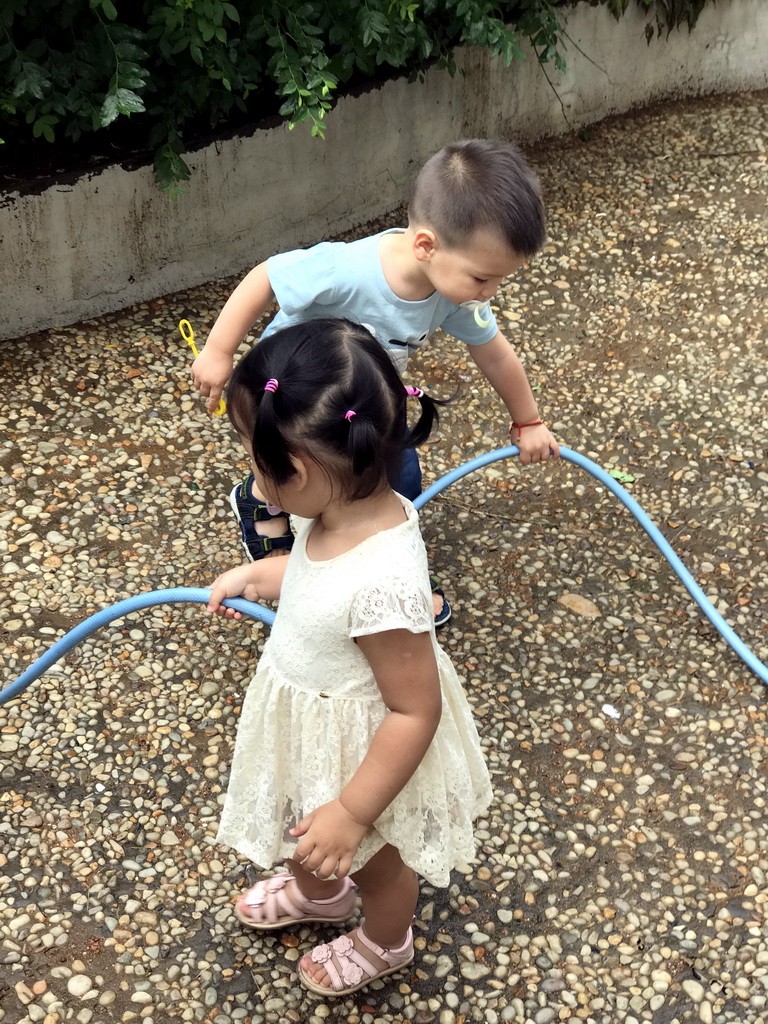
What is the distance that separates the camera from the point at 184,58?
3.81m

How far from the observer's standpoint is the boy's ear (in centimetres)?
211

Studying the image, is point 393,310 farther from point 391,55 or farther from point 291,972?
point 391,55

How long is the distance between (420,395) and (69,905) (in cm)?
137

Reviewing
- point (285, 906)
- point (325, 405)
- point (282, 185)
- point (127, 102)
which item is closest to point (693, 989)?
point (285, 906)

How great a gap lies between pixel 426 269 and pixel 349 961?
4.67 feet

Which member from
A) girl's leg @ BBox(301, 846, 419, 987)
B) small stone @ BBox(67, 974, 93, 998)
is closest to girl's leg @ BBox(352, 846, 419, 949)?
girl's leg @ BBox(301, 846, 419, 987)

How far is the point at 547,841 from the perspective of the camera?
2.49m

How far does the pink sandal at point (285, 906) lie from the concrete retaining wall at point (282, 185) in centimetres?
250

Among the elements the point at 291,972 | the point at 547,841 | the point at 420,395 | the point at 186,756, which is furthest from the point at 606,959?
the point at 420,395

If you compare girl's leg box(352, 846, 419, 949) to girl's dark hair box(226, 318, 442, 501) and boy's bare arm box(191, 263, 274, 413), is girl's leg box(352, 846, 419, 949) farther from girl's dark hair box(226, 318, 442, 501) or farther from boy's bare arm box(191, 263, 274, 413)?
boy's bare arm box(191, 263, 274, 413)

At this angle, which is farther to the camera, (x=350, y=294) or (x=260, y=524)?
(x=260, y=524)

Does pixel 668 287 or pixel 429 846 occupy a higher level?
pixel 429 846

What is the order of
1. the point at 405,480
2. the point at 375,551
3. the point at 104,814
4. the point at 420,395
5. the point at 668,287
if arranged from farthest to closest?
the point at 668,287 < the point at 405,480 < the point at 104,814 < the point at 420,395 < the point at 375,551

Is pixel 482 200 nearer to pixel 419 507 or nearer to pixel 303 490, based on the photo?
pixel 303 490
